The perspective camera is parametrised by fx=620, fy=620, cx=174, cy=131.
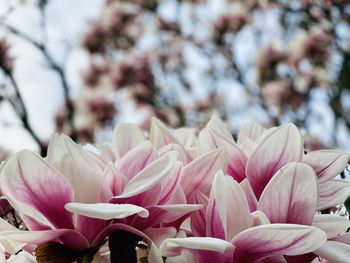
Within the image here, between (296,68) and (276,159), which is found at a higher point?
(276,159)

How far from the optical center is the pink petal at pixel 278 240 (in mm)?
274

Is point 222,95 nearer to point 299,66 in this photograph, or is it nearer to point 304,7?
point 299,66

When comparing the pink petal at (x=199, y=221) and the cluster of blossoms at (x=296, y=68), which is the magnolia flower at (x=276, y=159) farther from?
the cluster of blossoms at (x=296, y=68)

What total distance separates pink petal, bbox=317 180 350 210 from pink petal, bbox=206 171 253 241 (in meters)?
0.06

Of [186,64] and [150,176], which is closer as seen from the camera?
[150,176]

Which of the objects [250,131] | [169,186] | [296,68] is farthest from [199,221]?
[296,68]

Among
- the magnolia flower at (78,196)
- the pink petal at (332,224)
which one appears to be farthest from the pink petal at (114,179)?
the pink petal at (332,224)

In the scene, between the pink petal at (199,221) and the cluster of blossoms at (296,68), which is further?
the cluster of blossoms at (296,68)

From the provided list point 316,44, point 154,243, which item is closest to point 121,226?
point 154,243

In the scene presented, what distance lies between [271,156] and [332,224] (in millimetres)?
48

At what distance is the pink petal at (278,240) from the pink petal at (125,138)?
0.40 feet

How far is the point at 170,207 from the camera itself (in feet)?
1.00

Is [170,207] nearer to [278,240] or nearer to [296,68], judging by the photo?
[278,240]

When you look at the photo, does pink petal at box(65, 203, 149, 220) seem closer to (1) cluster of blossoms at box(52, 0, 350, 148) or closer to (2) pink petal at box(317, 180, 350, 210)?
(2) pink petal at box(317, 180, 350, 210)
